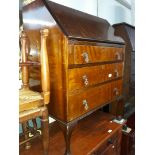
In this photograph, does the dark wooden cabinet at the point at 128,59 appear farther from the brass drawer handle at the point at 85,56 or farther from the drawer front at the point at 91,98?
the brass drawer handle at the point at 85,56

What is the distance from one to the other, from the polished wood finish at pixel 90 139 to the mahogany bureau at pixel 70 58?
15 centimetres

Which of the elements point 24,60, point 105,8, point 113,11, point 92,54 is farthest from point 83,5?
point 24,60

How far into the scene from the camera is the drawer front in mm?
1033

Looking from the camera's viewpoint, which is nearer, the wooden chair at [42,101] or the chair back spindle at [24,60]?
the wooden chair at [42,101]

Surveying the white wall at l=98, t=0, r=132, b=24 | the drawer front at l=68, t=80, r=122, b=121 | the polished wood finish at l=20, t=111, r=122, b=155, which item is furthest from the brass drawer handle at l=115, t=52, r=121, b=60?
the white wall at l=98, t=0, r=132, b=24

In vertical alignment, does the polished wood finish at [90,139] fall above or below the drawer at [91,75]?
below

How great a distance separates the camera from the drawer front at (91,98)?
103cm

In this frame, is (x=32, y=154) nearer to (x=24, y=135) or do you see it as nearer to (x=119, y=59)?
(x=24, y=135)

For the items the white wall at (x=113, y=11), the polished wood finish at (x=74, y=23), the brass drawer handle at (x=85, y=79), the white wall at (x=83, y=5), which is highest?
the white wall at (x=113, y=11)

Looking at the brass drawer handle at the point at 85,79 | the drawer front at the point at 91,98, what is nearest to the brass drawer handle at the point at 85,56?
the brass drawer handle at the point at 85,79

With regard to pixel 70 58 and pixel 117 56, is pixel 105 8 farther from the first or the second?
pixel 70 58

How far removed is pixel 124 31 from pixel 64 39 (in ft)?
3.56

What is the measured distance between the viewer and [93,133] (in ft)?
4.42
